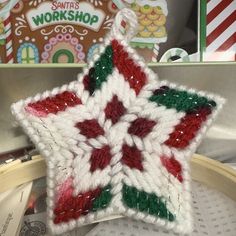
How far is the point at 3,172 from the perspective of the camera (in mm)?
505

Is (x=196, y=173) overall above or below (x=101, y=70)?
below

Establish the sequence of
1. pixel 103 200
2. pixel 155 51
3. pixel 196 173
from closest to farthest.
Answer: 1. pixel 103 200
2. pixel 196 173
3. pixel 155 51

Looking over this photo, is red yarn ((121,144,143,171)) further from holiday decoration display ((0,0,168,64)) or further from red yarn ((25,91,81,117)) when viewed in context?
holiday decoration display ((0,0,168,64))

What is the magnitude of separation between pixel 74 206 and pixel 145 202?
6cm

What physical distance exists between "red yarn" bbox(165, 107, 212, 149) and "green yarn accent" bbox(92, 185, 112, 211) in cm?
7

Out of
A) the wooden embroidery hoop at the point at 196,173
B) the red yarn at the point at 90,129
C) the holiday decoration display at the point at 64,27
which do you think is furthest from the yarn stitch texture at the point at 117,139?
the holiday decoration display at the point at 64,27

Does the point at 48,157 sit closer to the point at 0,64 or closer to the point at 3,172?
the point at 3,172

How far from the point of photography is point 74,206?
1.25 ft

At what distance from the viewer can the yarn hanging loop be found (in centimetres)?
43

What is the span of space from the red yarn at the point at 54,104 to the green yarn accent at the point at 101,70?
21mm

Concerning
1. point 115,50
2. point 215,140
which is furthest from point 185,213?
point 215,140

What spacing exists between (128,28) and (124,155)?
0.14 m

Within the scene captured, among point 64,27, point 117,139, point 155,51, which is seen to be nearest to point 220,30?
point 155,51

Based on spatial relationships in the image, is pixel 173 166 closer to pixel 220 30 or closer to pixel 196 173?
pixel 196 173
